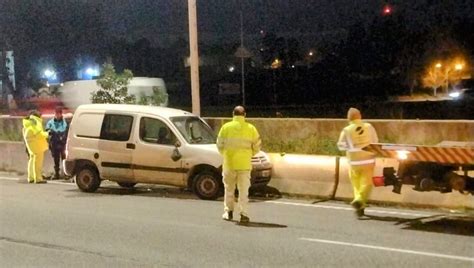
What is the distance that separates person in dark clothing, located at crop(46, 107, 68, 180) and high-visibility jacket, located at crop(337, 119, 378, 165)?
8163 mm

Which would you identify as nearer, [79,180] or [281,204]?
[281,204]

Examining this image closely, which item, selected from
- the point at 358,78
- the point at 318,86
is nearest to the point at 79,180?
the point at 318,86

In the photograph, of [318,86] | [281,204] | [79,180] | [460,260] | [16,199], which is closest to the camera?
[460,260]

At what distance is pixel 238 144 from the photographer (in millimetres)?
10547

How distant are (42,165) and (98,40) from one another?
34.2m

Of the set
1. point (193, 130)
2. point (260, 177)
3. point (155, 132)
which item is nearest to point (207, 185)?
point (260, 177)

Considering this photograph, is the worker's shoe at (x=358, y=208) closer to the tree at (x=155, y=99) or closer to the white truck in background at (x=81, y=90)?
the tree at (x=155, y=99)

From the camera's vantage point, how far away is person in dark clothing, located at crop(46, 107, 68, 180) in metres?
16.8

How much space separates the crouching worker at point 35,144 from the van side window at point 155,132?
11.5 ft

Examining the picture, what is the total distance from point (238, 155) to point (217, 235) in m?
1.46

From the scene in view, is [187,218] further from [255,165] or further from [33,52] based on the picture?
[33,52]

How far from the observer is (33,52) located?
49094 millimetres

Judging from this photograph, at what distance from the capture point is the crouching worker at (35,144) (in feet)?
53.2

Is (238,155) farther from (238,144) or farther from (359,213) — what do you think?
(359,213)
